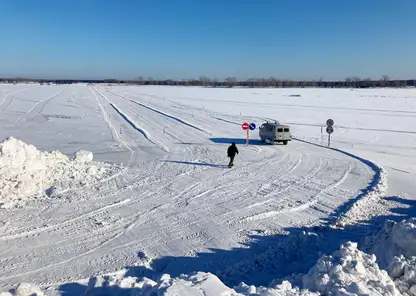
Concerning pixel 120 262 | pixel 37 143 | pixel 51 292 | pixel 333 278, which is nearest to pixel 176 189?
pixel 120 262

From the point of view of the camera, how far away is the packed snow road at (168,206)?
9.53 metres

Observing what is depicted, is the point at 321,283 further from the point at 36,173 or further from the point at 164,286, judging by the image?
the point at 36,173

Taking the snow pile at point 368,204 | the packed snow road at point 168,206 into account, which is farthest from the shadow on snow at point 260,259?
the snow pile at point 368,204

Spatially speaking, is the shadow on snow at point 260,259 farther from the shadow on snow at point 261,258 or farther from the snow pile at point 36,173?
the snow pile at point 36,173

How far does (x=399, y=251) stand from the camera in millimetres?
8312

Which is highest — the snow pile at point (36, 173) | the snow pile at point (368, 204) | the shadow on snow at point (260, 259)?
the snow pile at point (36, 173)

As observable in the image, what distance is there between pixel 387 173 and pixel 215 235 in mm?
10454

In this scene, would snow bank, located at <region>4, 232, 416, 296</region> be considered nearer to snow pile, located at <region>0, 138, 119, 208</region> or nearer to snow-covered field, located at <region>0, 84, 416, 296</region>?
snow-covered field, located at <region>0, 84, 416, 296</region>

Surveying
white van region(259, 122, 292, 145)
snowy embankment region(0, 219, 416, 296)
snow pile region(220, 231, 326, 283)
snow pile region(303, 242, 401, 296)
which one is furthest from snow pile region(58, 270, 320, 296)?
white van region(259, 122, 292, 145)

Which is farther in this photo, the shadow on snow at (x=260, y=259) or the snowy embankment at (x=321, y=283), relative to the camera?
the shadow on snow at (x=260, y=259)

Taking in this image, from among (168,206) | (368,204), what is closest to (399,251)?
(368,204)

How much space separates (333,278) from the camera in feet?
22.1

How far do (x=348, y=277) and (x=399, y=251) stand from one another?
2323 mm

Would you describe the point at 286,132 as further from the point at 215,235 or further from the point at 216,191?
the point at 215,235
